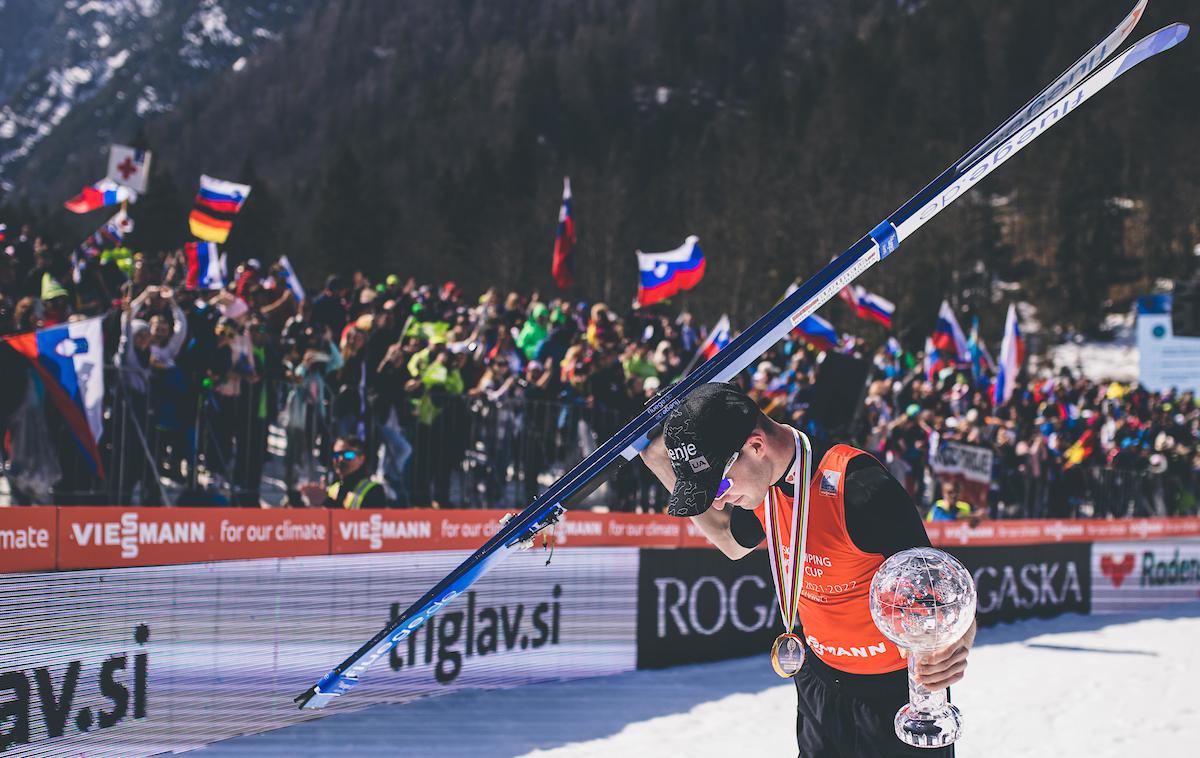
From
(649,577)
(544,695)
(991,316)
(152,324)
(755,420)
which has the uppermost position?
(991,316)

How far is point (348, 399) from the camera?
1089 centimetres

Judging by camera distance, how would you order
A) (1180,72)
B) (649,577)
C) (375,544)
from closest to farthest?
1. (375,544)
2. (649,577)
3. (1180,72)

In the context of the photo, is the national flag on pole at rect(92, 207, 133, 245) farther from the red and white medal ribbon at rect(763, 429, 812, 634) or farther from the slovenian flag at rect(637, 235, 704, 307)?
the red and white medal ribbon at rect(763, 429, 812, 634)

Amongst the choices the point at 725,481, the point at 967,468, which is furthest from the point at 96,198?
the point at 725,481

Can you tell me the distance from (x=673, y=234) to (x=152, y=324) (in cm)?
5917

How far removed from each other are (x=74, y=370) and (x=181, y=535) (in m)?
1.87

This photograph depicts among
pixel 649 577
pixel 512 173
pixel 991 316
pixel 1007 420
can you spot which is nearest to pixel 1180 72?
pixel 991 316

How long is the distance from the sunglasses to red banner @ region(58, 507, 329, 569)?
468cm

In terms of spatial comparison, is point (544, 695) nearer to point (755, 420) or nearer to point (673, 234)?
point (755, 420)

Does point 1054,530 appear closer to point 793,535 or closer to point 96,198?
point 793,535

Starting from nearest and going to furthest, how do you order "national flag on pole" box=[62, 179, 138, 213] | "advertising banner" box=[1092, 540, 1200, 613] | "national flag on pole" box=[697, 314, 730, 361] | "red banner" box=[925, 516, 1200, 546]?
"red banner" box=[925, 516, 1200, 546]
"national flag on pole" box=[697, 314, 730, 361]
"advertising banner" box=[1092, 540, 1200, 613]
"national flag on pole" box=[62, 179, 138, 213]

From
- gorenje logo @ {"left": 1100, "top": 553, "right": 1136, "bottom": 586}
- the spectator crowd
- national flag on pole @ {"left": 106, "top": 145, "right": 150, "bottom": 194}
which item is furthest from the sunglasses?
gorenje logo @ {"left": 1100, "top": 553, "right": 1136, "bottom": 586}

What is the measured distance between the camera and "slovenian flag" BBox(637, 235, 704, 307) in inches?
685

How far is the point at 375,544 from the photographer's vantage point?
30.1ft
